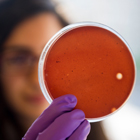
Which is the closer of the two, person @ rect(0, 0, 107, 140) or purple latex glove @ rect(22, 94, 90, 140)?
purple latex glove @ rect(22, 94, 90, 140)

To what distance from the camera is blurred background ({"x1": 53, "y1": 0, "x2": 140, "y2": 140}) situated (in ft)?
4.46

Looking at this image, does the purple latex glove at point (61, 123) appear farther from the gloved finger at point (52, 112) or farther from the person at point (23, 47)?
the person at point (23, 47)

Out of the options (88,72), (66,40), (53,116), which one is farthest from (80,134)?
(66,40)

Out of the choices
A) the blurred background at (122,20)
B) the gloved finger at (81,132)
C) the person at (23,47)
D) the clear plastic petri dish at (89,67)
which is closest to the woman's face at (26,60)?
the person at (23,47)

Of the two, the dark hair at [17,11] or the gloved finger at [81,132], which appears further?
the dark hair at [17,11]

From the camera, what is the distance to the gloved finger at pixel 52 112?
29.1 inches

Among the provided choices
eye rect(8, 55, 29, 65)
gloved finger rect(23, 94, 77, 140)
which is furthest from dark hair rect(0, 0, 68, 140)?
gloved finger rect(23, 94, 77, 140)

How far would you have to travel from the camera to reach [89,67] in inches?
30.4

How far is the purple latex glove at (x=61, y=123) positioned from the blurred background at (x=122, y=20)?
72 centimetres

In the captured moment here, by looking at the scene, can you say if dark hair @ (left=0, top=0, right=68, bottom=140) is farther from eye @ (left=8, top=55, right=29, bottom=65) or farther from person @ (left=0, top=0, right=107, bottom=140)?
eye @ (left=8, top=55, right=29, bottom=65)

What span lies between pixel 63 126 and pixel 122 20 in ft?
3.30

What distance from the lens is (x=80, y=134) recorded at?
2.49 feet

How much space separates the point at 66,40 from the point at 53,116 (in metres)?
0.34

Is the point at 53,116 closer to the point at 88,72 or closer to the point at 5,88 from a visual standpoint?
the point at 88,72
